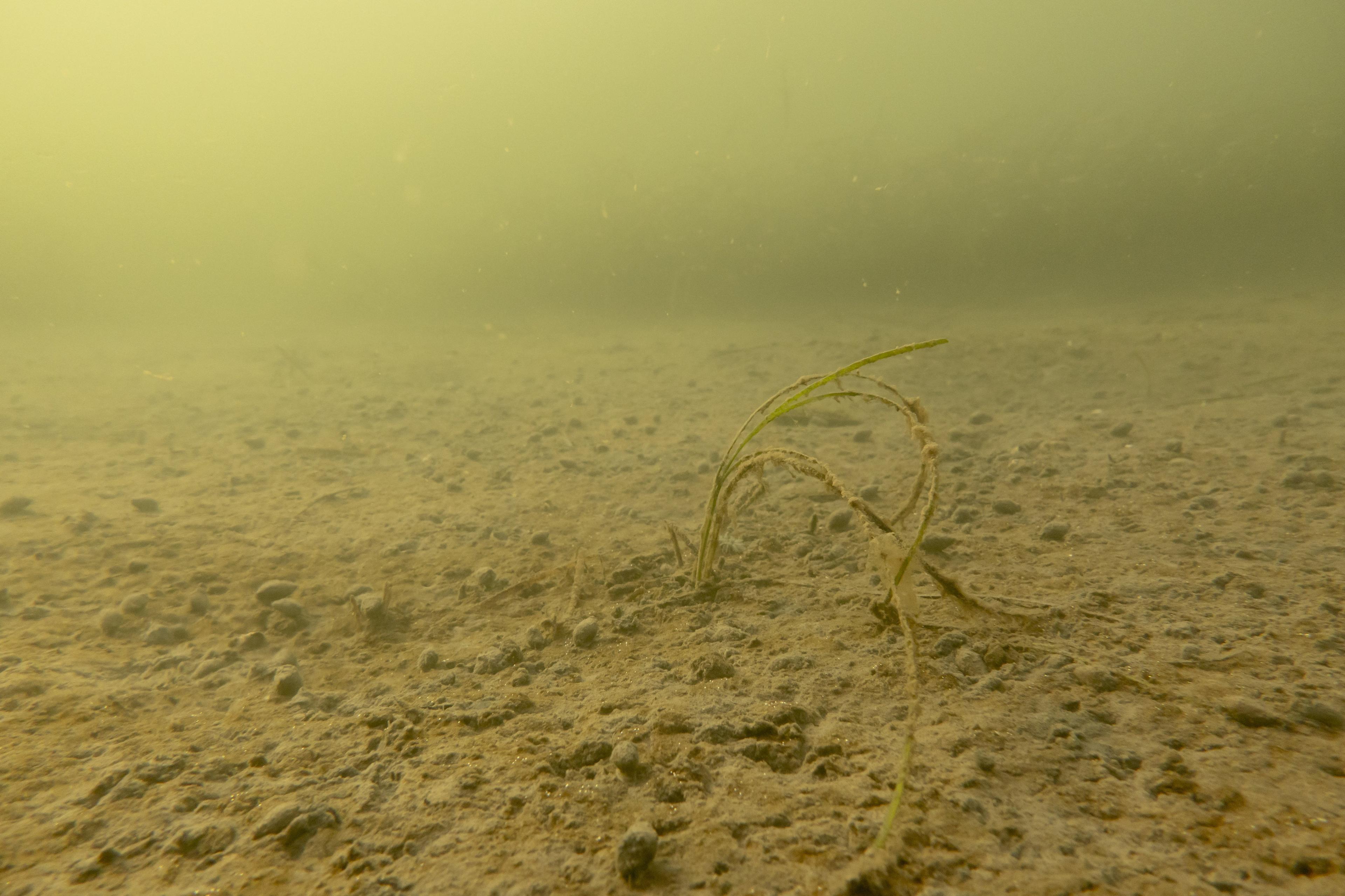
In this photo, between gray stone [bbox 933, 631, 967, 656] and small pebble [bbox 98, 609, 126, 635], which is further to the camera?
small pebble [bbox 98, 609, 126, 635]

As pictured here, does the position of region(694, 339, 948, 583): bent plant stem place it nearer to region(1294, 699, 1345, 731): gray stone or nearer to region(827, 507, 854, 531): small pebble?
region(827, 507, 854, 531): small pebble

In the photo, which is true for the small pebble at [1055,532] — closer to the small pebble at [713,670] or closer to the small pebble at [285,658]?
the small pebble at [713,670]

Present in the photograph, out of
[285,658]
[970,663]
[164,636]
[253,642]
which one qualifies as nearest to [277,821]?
[285,658]

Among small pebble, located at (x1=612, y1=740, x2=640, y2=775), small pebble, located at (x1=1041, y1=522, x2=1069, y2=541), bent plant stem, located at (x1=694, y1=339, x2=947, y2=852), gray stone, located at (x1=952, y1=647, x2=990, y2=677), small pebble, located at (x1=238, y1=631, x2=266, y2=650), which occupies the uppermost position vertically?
bent plant stem, located at (x1=694, y1=339, x2=947, y2=852)

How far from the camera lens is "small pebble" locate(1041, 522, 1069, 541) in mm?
1484

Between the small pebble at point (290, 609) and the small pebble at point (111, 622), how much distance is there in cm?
28

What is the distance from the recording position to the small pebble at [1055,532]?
1484mm

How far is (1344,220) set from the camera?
532cm

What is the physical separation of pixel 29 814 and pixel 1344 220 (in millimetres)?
7536

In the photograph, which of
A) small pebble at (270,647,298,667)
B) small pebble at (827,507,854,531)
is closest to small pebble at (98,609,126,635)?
small pebble at (270,647,298,667)

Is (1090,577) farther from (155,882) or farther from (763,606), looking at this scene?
(155,882)

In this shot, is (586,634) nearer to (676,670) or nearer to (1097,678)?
(676,670)

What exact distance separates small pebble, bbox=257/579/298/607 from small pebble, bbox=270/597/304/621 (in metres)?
0.05

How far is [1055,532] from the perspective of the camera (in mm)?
1486
